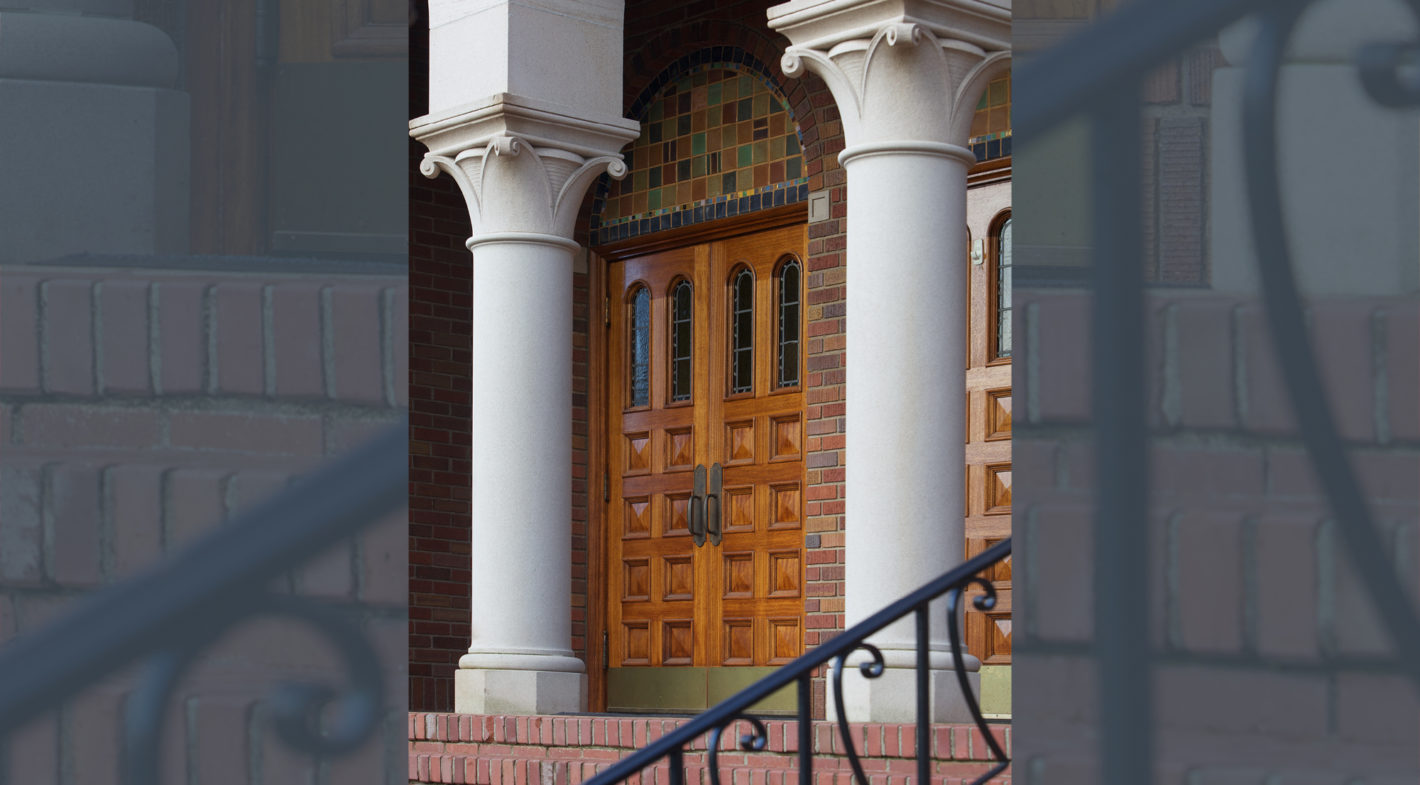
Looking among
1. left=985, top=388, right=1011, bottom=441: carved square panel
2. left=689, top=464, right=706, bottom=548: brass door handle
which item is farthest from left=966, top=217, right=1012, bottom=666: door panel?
left=689, top=464, right=706, bottom=548: brass door handle

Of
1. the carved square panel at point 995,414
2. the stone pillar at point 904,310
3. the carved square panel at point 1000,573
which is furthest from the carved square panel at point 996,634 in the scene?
the stone pillar at point 904,310

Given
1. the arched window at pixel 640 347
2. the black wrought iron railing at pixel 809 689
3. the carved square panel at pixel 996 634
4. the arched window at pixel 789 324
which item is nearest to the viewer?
the black wrought iron railing at pixel 809 689

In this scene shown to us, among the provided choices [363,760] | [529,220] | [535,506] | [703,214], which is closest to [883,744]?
[535,506]

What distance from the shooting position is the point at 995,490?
28.2 ft

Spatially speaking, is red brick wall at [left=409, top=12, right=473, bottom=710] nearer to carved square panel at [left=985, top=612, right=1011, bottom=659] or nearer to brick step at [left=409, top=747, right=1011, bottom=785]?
brick step at [left=409, top=747, right=1011, bottom=785]

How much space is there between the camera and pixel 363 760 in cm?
Result: 76

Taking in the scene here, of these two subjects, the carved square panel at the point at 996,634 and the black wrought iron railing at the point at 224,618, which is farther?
the carved square panel at the point at 996,634

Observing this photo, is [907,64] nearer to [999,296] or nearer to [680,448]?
[999,296]

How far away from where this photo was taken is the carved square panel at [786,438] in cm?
931

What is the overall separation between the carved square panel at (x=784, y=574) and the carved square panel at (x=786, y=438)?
506 millimetres

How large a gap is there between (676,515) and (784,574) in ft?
2.93

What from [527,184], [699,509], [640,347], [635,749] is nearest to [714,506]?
[699,509]

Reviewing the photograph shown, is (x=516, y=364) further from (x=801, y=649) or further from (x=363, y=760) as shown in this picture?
(x=363, y=760)

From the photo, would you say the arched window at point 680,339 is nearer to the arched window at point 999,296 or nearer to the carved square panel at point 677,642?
the carved square panel at point 677,642
